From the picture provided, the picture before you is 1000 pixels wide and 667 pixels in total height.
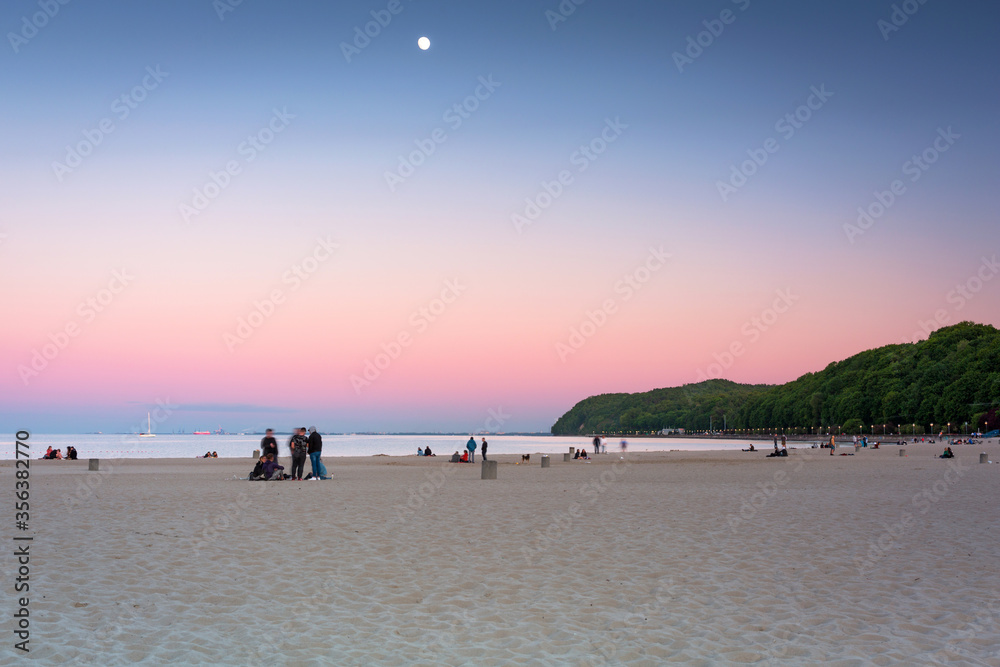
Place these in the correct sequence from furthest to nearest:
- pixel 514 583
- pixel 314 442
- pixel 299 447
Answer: pixel 299 447, pixel 314 442, pixel 514 583

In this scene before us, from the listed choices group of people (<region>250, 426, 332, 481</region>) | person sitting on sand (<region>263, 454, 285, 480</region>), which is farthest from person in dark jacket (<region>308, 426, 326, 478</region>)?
person sitting on sand (<region>263, 454, 285, 480</region>)

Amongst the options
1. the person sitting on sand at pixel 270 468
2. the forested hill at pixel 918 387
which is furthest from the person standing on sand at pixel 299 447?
the forested hill at pixel 918 387

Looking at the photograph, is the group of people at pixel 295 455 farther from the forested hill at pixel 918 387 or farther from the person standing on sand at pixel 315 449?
the forested hill at pixel 918 387

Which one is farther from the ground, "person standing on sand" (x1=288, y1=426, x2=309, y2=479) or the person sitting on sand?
"person standing on sand" (x1=288, y1=426, x2=309, y2=479)

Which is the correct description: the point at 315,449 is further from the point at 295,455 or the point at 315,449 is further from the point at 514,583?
the point at 514,583

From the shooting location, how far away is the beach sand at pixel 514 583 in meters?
7.37

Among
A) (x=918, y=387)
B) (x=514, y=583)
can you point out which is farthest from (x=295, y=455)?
(x=918, y=387)

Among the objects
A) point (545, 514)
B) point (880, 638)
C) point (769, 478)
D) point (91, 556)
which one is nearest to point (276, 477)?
point (545, 514)

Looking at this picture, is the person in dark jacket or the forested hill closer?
the person in dark jacket

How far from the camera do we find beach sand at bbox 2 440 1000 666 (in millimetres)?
7367

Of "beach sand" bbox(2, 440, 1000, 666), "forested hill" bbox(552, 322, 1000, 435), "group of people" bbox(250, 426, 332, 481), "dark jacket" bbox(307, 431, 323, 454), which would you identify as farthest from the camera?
"forested hill" bbox(552, 322, 1000, 435)

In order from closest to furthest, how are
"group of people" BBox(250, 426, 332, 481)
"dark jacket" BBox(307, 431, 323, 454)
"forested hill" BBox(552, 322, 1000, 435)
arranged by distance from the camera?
"dark jacket" BBox(307, 431, 323, 454)
"group of people" BBox(250, 426, 332, 481)
"forested hill" BBox(552, 322, 1000, 435)

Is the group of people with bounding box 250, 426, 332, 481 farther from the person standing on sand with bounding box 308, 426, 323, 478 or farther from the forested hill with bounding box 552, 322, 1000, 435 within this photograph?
the forested hill with bounding box 552, 322, 1000, 435

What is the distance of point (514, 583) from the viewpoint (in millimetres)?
10203
